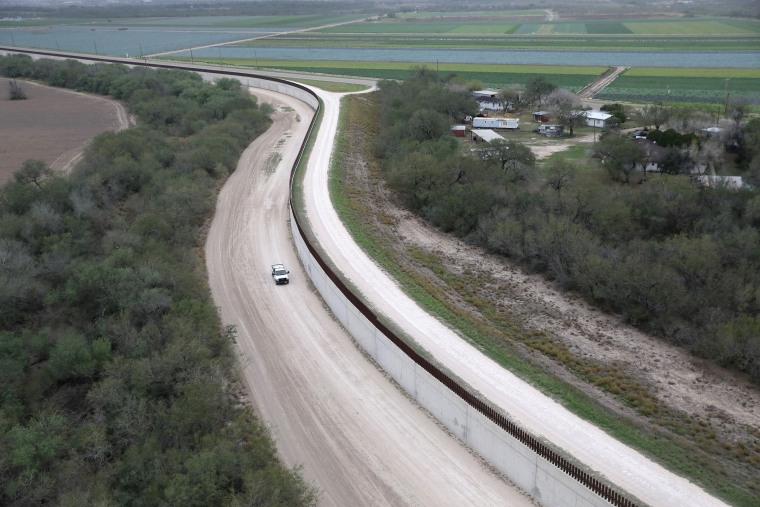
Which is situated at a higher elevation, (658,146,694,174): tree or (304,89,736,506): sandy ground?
(658,146,694,174): tree

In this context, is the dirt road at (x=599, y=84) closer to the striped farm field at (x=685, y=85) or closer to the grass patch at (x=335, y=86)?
the striped farm field at (x=685, y=85)

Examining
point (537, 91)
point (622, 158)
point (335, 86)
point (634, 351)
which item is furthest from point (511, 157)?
point (335, 86)

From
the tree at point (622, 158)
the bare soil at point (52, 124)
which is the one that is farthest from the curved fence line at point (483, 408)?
the bare soil at point (52, 124)

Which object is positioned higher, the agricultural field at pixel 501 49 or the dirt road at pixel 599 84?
the agricultural field at pixel 501 49

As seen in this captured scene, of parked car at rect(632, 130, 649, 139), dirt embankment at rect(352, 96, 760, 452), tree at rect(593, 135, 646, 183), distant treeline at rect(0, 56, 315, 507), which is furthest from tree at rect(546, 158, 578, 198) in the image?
distant treeline at rect(0, 56, 315, 507)

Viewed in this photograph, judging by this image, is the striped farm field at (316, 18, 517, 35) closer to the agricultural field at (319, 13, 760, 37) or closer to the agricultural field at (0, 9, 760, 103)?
the agricultural field at (319, 13, 760, 37)

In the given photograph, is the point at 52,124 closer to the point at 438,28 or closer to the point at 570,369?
the point at 570,369
